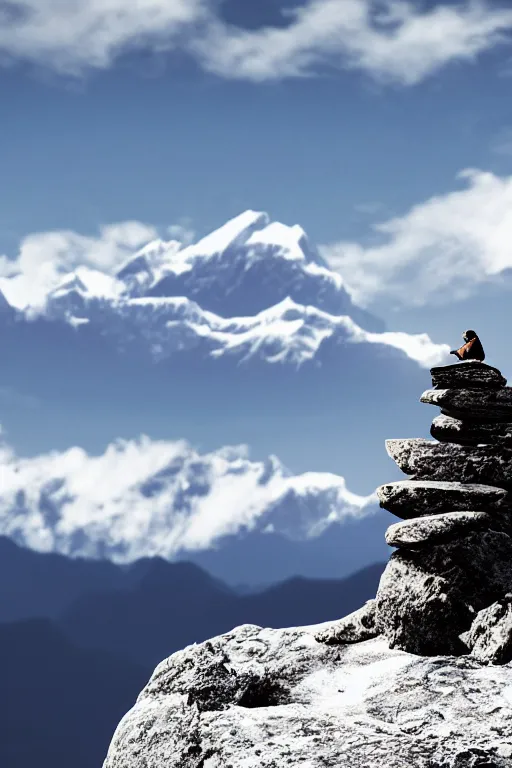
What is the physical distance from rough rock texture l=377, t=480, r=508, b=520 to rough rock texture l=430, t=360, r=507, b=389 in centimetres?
313

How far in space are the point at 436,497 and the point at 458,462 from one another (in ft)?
4.94

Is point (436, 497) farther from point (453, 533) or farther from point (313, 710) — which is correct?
point (313, 710)

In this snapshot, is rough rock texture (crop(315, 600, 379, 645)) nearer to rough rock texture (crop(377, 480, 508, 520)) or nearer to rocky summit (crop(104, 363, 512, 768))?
rocky summit (crop(104, 363, 512, 768))

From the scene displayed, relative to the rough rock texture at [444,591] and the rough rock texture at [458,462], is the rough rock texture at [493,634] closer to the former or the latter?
the rough rock texture at [444,591]

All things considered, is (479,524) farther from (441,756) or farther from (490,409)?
(441,756)

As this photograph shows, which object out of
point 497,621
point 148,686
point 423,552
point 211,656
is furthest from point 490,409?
point 148,686

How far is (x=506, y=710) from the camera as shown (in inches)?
790

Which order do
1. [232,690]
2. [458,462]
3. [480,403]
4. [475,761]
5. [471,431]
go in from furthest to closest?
[471,431] → [480,403] → [458,462] → [232,690] → [475,761]

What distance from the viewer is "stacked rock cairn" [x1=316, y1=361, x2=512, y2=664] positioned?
24.7m

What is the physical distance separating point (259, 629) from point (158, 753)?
653cm

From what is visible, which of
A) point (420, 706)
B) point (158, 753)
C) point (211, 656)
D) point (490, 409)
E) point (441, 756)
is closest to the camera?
point (441, 756)

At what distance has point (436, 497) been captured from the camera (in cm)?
2644

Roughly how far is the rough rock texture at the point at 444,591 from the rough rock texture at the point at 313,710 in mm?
849

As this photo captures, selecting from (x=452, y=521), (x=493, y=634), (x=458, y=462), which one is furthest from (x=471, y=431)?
(x=493, y=634)
